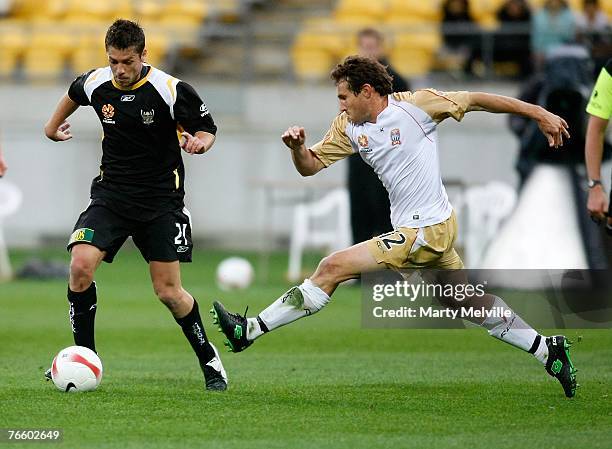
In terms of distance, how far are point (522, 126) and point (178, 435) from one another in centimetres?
914

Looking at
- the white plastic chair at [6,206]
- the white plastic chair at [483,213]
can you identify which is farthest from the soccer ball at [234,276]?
the white plastic chair at [6,206]

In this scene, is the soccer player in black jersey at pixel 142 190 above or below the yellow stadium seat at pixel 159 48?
below

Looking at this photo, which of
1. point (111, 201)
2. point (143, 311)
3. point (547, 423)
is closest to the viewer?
point (547, 423)

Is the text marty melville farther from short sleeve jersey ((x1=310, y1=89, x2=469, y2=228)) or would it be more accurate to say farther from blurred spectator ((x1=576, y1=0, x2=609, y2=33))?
blurred spectator ((x1=576, y1=0, x2=609, y2=33))

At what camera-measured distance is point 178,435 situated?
21.4 feet

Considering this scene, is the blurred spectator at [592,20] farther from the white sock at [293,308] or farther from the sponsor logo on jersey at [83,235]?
the sponsor logo on jersey at [83,235]

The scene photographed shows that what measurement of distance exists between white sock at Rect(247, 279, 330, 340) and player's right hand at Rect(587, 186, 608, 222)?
1702mm

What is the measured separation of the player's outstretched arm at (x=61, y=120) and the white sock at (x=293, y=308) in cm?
168

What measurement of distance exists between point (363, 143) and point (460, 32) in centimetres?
1141

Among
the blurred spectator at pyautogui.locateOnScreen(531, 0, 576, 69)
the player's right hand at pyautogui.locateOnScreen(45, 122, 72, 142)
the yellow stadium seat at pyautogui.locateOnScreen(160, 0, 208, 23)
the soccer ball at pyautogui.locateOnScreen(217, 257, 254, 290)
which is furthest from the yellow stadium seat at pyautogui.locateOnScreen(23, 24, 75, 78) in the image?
the player's right hand at pyautogui.locateOnScreen(45, 122, 72, 142)

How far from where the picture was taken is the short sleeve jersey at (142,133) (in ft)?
25.9

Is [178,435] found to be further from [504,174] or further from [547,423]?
[504,174]

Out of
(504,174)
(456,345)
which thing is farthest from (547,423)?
(504,174)

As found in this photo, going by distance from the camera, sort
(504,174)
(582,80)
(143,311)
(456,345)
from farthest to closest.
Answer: (504,174), (582,80), (143,311), (456,345)
